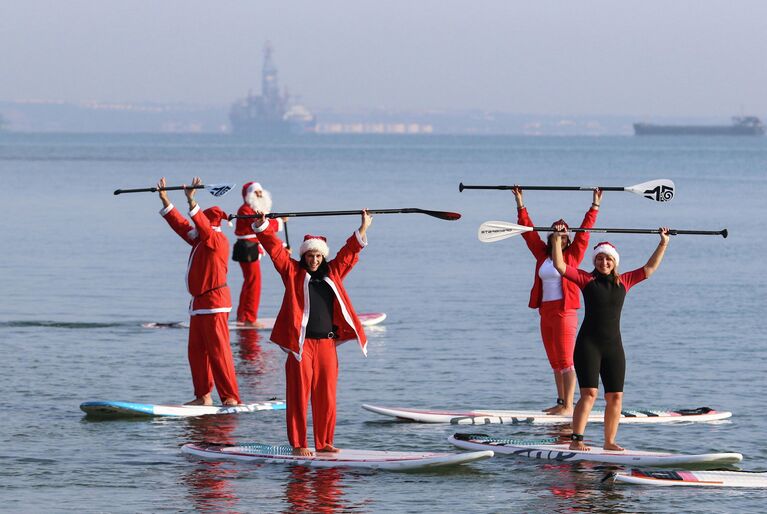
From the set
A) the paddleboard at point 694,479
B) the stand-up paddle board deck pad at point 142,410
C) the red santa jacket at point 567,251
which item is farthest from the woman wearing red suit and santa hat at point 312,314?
the stand-up paddle board deck pad at point 142,410

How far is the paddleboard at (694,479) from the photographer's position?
12.6 metres

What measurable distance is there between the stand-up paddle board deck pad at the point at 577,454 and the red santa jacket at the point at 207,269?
309 cm

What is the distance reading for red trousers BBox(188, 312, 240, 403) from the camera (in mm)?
15523

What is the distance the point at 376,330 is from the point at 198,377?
7.32 metres

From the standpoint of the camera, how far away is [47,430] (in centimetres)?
1502

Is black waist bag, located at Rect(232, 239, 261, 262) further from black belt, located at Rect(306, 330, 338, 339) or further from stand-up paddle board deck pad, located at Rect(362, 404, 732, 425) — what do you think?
black belt, located at Rect(306, 330, 338, 339)

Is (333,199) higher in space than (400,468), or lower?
higher

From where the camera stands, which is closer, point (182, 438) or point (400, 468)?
point (400, 468)

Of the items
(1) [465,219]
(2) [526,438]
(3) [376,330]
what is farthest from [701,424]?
(1) [465,219]

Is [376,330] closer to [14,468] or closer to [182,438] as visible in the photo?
[182,438]

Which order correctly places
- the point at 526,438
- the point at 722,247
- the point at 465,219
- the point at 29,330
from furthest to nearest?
the point at 465,219 → the point at 722,247 → the point at 29,330 → the point at 526,438

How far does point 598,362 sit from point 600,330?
0.28m

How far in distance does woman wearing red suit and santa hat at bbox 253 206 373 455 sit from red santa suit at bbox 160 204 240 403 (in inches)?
105

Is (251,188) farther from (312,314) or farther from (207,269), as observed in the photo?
(312,314)
